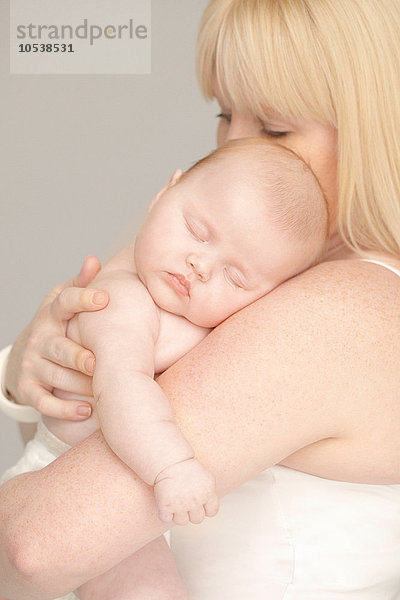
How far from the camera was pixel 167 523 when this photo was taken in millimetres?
1011

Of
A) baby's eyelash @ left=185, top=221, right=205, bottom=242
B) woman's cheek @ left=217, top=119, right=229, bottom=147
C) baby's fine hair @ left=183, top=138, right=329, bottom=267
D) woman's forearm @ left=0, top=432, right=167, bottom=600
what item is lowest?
woman's forearm @ left=0, top=432, right=167, bottom=600

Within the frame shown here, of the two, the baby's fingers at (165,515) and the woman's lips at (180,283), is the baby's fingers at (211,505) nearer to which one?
the baby's fingers at (165,515)

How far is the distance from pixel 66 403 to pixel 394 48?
779mm

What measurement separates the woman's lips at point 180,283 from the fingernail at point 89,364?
17cm

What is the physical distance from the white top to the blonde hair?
134mm

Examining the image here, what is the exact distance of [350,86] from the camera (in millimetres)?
1294

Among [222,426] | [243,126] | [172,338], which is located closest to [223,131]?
[243,126]

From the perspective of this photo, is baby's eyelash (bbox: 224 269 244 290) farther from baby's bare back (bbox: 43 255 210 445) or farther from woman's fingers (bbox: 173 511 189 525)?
woman's fingers (bbox: 173 511 189 525)

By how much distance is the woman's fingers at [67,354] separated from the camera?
1132 mm

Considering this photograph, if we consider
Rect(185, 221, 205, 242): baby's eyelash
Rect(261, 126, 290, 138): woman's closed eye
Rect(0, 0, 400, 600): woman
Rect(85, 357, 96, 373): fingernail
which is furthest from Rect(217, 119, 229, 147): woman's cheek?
Rect(85, 357, 96, 373): fingernail

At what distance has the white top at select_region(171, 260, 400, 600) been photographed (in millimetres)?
1187

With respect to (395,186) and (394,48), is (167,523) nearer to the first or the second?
(395,186)

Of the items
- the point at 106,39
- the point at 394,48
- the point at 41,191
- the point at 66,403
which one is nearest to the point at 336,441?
the point at 66,403

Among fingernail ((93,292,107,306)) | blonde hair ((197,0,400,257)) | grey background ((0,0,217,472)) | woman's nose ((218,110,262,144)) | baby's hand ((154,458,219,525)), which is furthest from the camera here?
grey background ((0,0,217,472))
